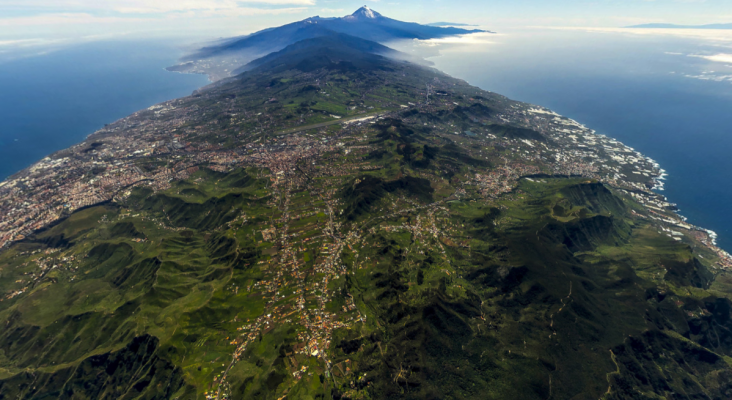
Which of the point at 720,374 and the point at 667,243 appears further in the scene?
the point at 667,243

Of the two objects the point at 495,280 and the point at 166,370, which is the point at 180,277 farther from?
the point at 495,280

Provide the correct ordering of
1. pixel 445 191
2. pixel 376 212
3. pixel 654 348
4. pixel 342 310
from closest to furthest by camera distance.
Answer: pixel 654 348
pixel 342 310
pixel 376 212
pixel 445 191

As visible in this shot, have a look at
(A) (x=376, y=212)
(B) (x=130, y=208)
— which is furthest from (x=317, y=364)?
(B) (x=130, y=208)

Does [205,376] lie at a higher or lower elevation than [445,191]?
lower

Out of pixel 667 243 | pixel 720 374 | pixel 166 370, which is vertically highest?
pixel 667 243

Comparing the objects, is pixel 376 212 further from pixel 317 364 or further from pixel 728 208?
pixel 728 208

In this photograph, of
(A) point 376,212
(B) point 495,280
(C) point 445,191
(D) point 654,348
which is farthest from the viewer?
(C) point 445,191

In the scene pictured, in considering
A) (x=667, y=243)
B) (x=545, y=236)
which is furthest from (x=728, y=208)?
(x=545, y=236)
